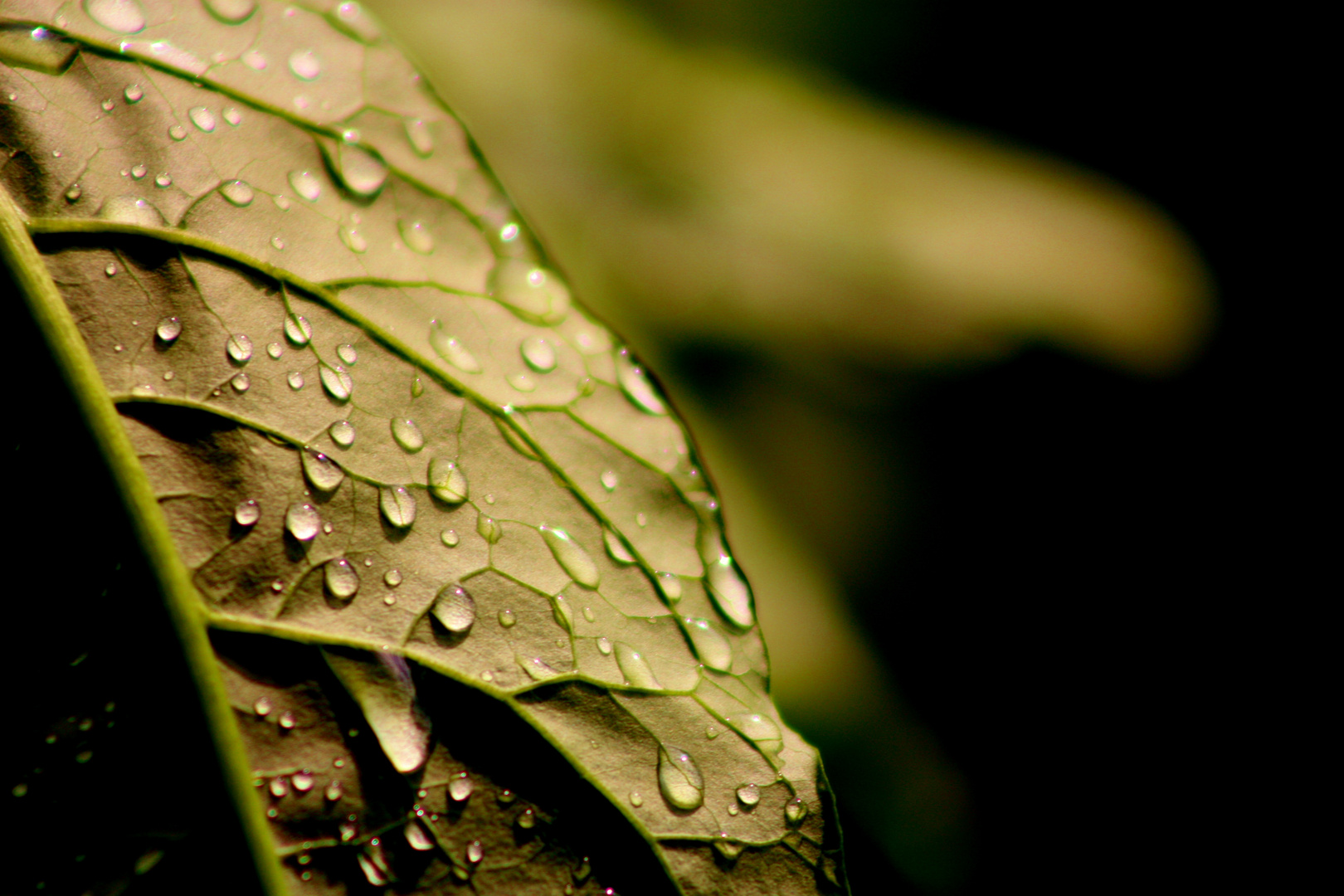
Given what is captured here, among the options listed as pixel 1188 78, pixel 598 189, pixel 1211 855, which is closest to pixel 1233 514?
pixel 1211 855

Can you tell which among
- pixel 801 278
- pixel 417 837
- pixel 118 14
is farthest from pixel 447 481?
pixel 801 278

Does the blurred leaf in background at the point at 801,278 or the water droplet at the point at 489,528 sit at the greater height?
the water droplet at the point at 489,528

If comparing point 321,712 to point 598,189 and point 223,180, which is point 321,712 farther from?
point 598,189

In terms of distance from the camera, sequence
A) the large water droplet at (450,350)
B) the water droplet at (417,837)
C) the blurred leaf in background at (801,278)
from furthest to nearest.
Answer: the blurred leaf in background at (801,278)
the large water droplet at (450,350)
the water droplet at (417,837)

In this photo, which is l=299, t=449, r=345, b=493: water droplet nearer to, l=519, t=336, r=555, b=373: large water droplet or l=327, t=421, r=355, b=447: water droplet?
l=327, t=421, r=355, b=447: water droplet

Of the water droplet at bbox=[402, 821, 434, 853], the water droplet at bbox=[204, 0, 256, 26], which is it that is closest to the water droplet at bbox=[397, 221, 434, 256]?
the water droplet at bbox=[204, 0, 256, 26]

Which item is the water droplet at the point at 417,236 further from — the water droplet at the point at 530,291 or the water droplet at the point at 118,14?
the water droplet at the point at 118,14

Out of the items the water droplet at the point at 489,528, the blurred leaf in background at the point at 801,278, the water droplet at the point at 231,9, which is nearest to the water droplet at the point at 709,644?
the water droplet at the point at 489,528
